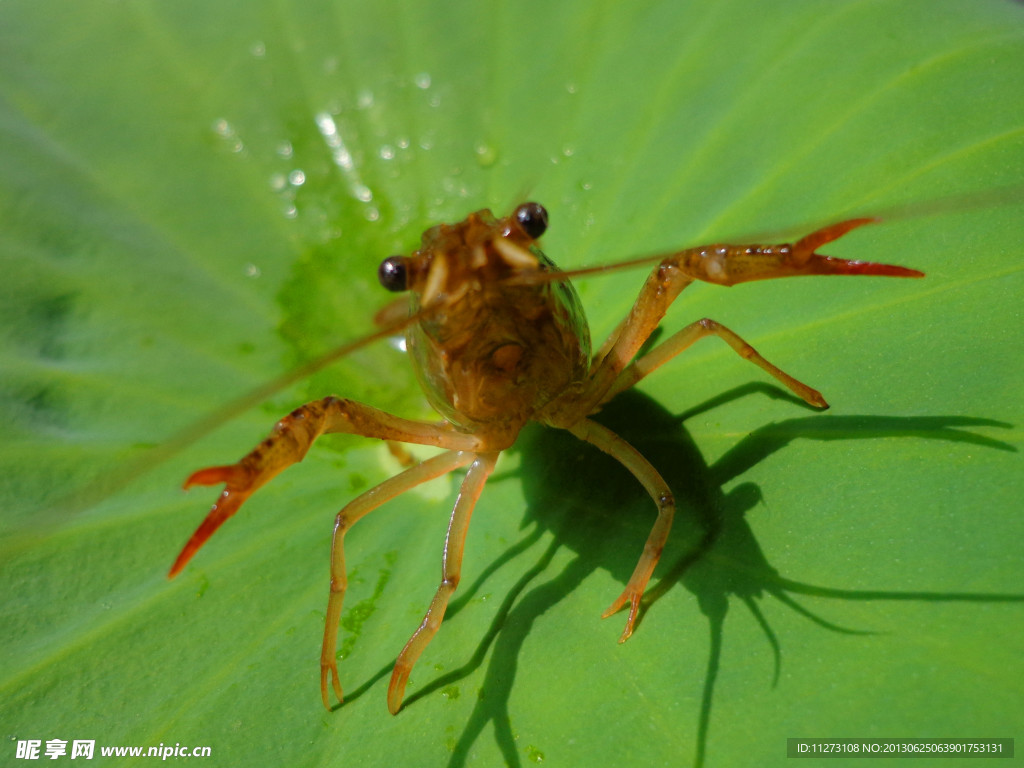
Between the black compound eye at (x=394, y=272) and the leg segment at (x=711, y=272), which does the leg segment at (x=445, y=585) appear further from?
the black compound eye at (x=394, y=272)

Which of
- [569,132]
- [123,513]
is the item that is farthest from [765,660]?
[569,132]

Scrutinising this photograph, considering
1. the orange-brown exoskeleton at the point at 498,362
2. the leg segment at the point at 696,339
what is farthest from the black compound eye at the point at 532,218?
the leg segment at the point at 696,339

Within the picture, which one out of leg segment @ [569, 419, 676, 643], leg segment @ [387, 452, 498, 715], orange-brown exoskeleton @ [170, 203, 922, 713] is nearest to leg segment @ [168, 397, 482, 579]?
orange-brown exoskeleton @ [170, 203, 922, 713]

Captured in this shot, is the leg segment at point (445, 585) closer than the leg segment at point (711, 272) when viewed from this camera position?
No

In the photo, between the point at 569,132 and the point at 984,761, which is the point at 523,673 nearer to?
the point at 984,761

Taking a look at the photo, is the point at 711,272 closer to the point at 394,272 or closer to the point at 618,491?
the point at 618,491
